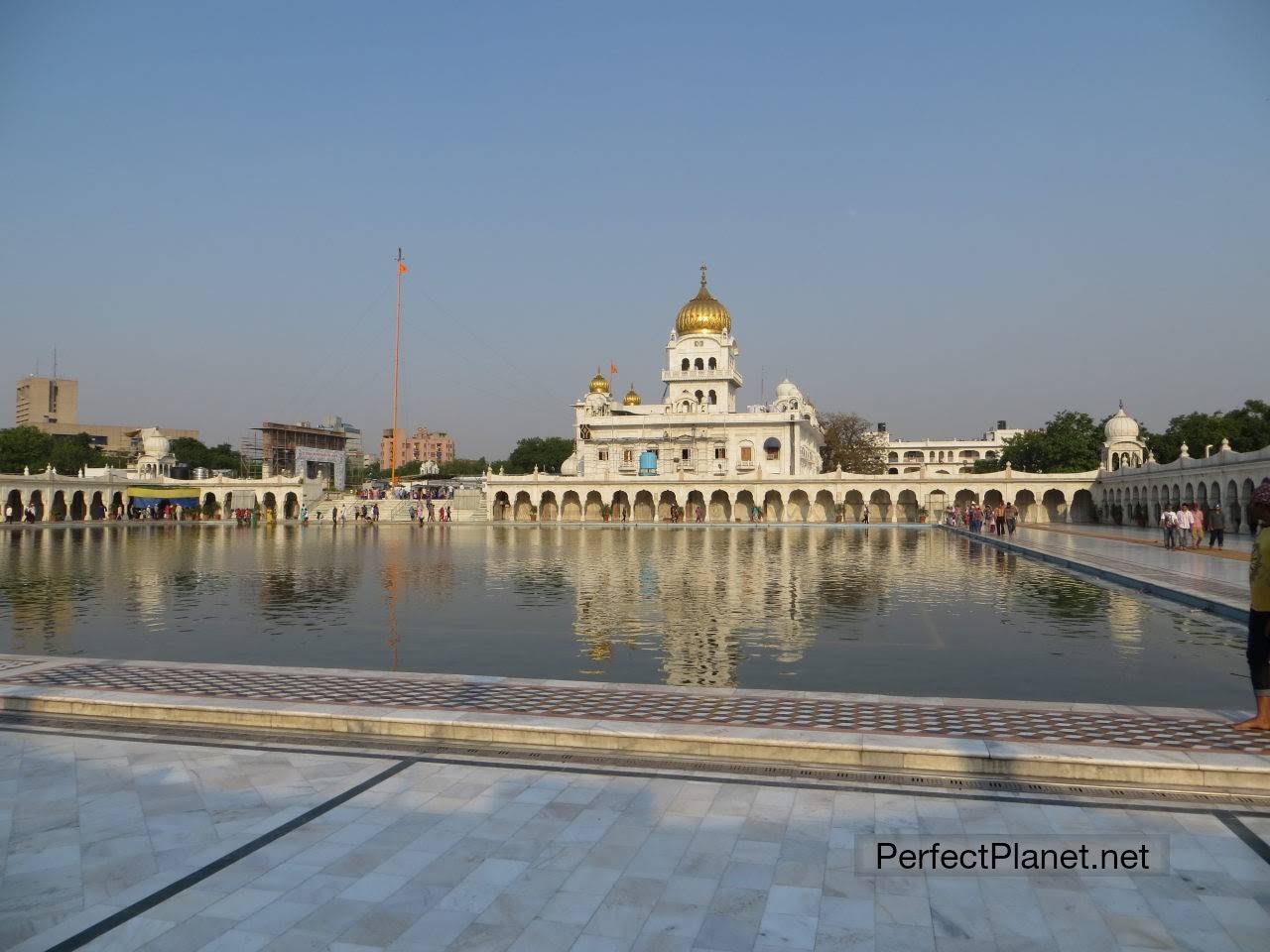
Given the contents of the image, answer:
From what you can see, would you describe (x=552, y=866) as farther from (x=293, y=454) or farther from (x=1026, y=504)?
(x=293, y=454)

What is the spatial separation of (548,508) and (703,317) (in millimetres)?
20594

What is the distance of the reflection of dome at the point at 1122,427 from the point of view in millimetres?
56250

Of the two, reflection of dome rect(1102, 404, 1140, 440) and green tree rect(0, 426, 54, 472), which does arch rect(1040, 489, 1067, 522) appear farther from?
green tree rect(0, 426, 54, 472)

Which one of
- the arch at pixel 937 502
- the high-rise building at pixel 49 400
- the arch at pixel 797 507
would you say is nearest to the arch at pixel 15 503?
the arch at pixel 797 507

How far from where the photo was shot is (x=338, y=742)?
6840 millimetres

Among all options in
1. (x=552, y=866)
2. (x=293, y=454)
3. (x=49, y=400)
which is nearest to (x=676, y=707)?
(x=552, y=866)

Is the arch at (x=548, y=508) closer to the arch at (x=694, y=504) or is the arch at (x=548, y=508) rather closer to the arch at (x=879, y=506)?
the arch at (x=694, y=504)

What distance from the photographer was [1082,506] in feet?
193

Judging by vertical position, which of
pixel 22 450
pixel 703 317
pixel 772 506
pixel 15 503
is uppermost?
pixel 703 317

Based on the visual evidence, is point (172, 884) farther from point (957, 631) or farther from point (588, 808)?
point (957, 631)

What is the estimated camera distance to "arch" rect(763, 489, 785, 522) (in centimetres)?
6425

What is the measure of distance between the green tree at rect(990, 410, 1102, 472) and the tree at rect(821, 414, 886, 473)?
17501mm

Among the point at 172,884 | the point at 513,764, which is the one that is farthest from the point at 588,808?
the point at 172,884

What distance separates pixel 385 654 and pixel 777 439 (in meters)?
60.8
